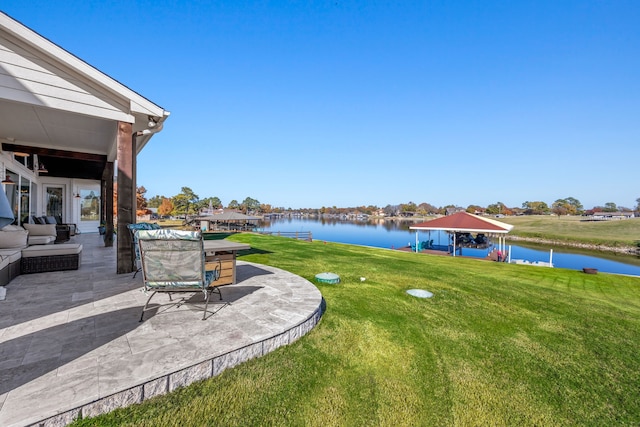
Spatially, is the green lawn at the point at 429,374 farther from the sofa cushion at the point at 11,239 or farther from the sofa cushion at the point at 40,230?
the sofa cushion at the point at 40,230

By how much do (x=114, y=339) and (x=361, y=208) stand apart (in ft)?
498

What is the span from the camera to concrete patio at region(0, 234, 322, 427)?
1.71 metres

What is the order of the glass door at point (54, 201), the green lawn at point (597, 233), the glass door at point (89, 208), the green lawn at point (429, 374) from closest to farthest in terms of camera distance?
the green lawn at point (429, 374) → the glass door at point (54, 201) → the glass door at point (89, 208) → the green lawn at point (597, 233)

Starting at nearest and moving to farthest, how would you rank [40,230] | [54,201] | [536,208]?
[40,230] < [54,201] < [536,208]

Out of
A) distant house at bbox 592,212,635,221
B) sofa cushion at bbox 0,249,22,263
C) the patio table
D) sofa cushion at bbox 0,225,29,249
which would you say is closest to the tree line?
distant house at bbox 592,212,635,221

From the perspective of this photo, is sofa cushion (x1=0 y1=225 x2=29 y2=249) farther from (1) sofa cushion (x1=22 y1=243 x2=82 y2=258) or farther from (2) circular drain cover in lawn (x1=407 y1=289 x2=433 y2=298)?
(2) circular drain cover in lawn (x1=407 y1=289 x2=433 y2=298)

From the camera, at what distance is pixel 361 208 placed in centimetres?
15188

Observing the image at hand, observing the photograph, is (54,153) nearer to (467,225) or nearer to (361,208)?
(467,225)

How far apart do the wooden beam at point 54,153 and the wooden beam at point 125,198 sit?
5.02 metres

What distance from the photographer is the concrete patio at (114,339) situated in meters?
1.71

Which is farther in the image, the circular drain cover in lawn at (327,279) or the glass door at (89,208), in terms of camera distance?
the glass door at (89,208)

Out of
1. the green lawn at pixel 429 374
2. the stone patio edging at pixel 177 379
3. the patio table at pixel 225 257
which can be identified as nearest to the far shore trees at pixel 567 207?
the green lawn at pixel 429 374

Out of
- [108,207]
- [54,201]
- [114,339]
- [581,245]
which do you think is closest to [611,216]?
[581,245]

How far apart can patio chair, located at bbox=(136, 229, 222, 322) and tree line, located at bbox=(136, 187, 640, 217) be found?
39427mm
